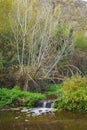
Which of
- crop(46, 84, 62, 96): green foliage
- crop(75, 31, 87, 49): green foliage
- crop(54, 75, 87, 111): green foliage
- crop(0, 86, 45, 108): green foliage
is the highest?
crop(75, 31, 87, 49): green foliage

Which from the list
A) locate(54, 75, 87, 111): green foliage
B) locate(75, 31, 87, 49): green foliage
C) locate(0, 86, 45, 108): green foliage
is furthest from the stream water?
locate(75, 31, 87, 49): green foliage

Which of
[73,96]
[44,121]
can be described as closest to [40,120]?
[44,121]

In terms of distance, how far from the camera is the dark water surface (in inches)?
717

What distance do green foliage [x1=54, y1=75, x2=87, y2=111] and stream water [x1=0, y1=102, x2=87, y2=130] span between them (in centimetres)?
87

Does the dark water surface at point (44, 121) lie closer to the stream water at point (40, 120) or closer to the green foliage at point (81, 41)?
the stream water at point (40, 120)

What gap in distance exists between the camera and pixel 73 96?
23.4 metres

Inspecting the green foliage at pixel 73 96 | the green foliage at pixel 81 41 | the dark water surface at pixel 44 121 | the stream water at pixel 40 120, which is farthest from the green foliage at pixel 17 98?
the green foliage at pixel 81 41

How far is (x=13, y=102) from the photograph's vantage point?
2598 cm

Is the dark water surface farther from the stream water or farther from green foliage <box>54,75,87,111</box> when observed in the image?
green foliage <box>54,75,87,111</box>

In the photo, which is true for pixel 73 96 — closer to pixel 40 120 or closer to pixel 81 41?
pixel 40 120

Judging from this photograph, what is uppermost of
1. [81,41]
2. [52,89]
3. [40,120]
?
[81,41]

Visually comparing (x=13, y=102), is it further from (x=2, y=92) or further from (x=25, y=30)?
(x=25, y=30)

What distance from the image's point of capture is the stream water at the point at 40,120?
18250 millimetres

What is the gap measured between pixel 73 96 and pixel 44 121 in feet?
13.4
